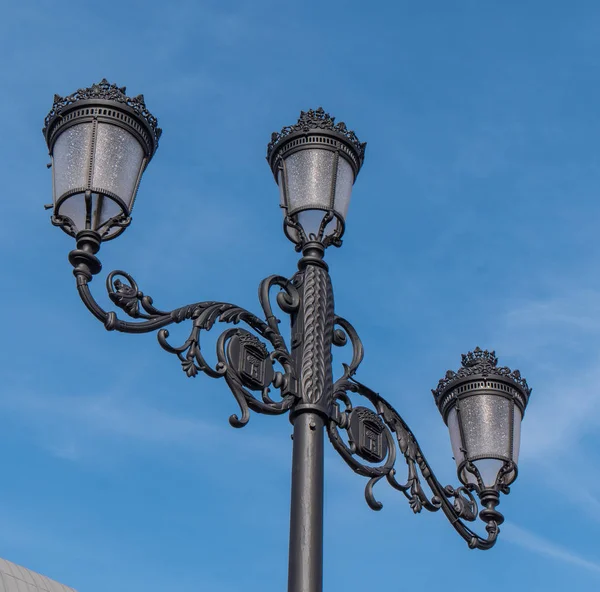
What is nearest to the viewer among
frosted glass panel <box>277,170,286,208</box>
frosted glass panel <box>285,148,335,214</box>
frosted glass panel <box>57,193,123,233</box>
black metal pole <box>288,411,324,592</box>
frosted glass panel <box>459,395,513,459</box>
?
black metal pole <box>288,411,324,592</box>

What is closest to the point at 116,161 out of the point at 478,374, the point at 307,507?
the point at 307,507

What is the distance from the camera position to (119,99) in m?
6.04

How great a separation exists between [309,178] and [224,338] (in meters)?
1.17

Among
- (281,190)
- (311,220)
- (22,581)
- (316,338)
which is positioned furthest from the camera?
(22,581)

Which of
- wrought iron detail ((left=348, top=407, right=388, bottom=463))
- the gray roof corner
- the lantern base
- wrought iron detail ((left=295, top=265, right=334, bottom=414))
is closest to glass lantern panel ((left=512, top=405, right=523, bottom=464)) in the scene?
the lantern base

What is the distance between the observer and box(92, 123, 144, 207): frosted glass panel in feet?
19.0

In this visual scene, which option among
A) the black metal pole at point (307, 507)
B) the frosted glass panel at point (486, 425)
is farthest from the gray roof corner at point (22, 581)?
the black metal pole at point (307, 507)

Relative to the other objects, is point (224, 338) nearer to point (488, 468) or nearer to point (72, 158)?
point (72, 158)

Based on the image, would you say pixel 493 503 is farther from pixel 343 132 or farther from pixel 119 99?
pixel 119 99

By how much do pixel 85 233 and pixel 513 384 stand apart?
10.5 feet

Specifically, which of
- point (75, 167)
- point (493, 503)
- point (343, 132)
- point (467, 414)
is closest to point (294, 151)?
point (343, 132)

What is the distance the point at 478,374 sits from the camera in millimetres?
7645

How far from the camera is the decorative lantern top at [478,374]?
25.1 feet

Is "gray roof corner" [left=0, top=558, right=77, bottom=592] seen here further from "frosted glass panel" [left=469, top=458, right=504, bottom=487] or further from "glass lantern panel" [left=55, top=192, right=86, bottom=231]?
"glass lantern panel" [left=55, top=192, right=86, bottom=231]
